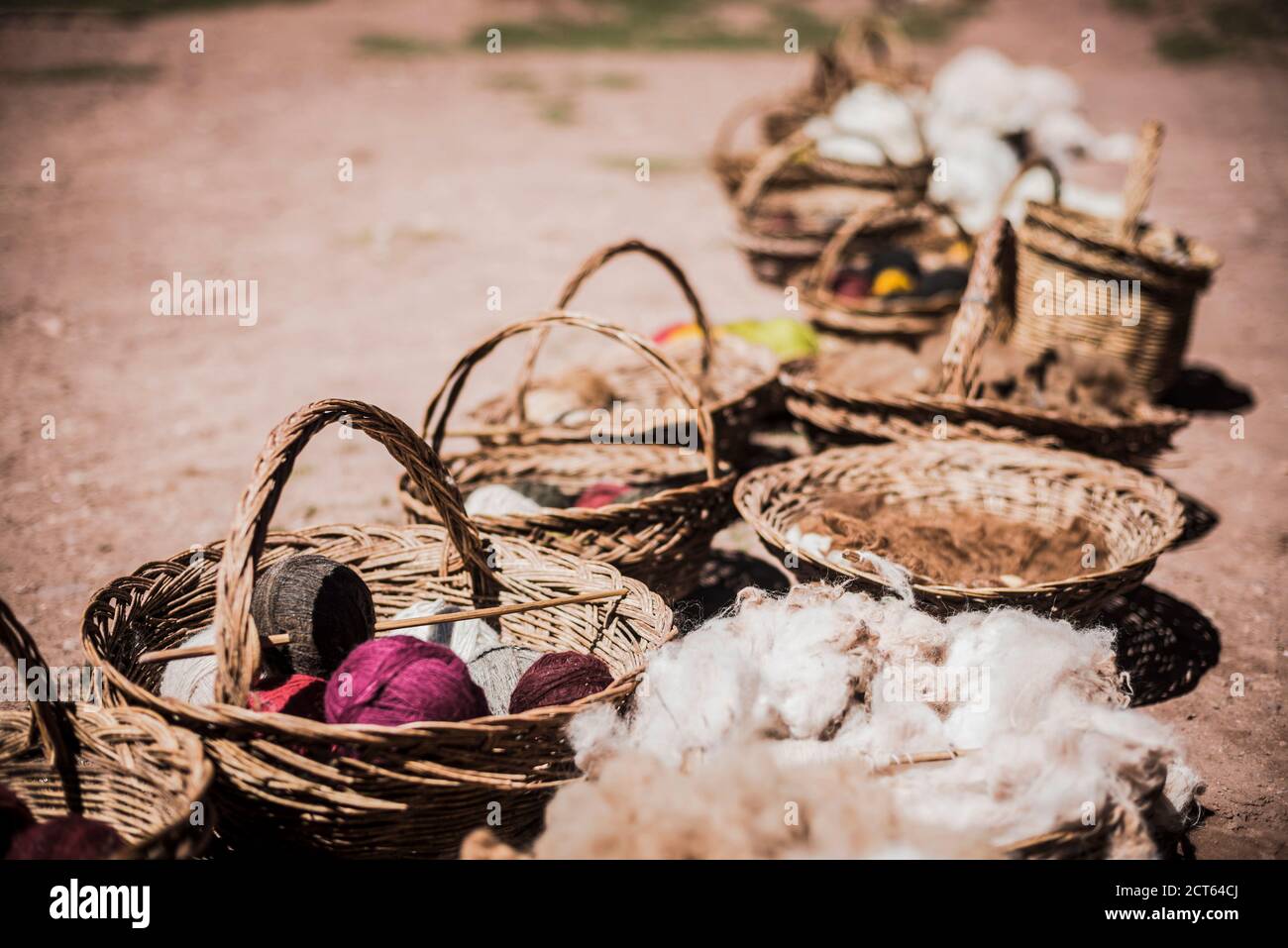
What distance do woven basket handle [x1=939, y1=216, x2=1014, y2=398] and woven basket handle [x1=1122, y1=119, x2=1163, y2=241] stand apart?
1.19 m

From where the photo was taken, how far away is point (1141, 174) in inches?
153

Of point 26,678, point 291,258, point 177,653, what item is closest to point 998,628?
point 177,653

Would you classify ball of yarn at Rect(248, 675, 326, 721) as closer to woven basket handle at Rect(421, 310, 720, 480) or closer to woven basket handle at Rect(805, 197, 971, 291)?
woven basket handle at Rect(421, 310, 720, 480)

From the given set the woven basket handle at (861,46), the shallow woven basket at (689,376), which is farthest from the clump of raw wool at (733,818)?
the woven basket handle at (861,46)

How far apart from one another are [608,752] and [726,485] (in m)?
1.06

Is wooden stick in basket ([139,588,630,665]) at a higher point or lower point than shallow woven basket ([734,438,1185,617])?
lower

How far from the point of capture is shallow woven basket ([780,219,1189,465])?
116 inches

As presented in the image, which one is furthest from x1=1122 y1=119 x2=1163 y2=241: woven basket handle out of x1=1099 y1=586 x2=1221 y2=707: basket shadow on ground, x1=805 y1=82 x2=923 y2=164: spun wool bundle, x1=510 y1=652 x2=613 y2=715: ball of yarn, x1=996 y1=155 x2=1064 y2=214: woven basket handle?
x1=510 y1=652 x2=613 y2=715: ball of yarn

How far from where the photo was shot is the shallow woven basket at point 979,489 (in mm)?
2521

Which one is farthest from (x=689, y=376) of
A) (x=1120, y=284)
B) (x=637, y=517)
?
(x=1120, y=284)

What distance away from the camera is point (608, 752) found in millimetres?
1743

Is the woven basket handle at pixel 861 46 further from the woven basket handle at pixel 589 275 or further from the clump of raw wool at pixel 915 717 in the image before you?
the clump of raw wool at pixel 915 717

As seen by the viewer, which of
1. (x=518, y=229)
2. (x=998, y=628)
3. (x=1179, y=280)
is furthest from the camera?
(x=518, y=229)
